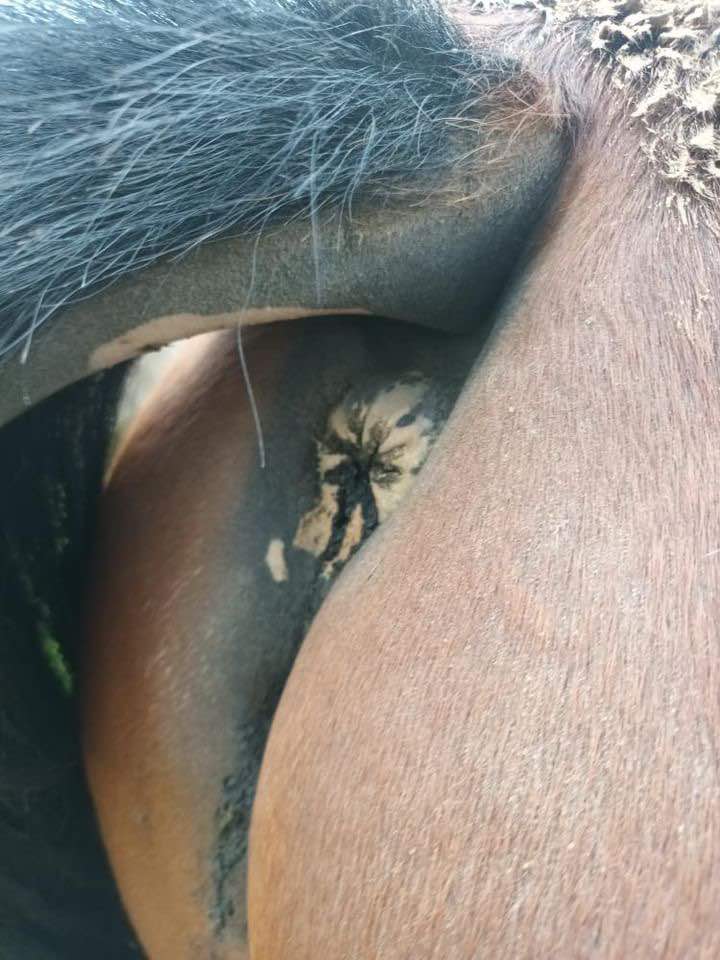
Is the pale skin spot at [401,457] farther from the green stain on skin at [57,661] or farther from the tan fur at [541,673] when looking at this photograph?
the green stain on skin at [57,661]

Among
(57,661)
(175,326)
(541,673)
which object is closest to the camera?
(541,673)

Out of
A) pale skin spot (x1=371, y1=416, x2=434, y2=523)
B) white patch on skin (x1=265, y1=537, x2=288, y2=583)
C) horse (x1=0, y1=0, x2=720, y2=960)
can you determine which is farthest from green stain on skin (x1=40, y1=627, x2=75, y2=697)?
pale skin spot (x1=371, y1=416, x2=434, y2=523)

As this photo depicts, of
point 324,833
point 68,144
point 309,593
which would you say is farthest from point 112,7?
point 324,833

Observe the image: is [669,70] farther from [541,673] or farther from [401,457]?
[541,673]

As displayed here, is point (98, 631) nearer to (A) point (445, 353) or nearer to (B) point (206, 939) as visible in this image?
(B) point (206, 939)

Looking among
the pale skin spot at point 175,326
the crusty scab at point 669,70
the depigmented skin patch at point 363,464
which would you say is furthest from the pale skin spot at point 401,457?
the crusty scab at point 669,70

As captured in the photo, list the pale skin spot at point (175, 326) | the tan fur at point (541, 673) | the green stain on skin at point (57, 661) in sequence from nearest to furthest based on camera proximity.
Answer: the tan fur at point (541, 673) < the pale skin spot at point (175, 326) < the green stain on skin at point (57, 661)

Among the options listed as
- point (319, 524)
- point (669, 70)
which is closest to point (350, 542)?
point (319, 524)
